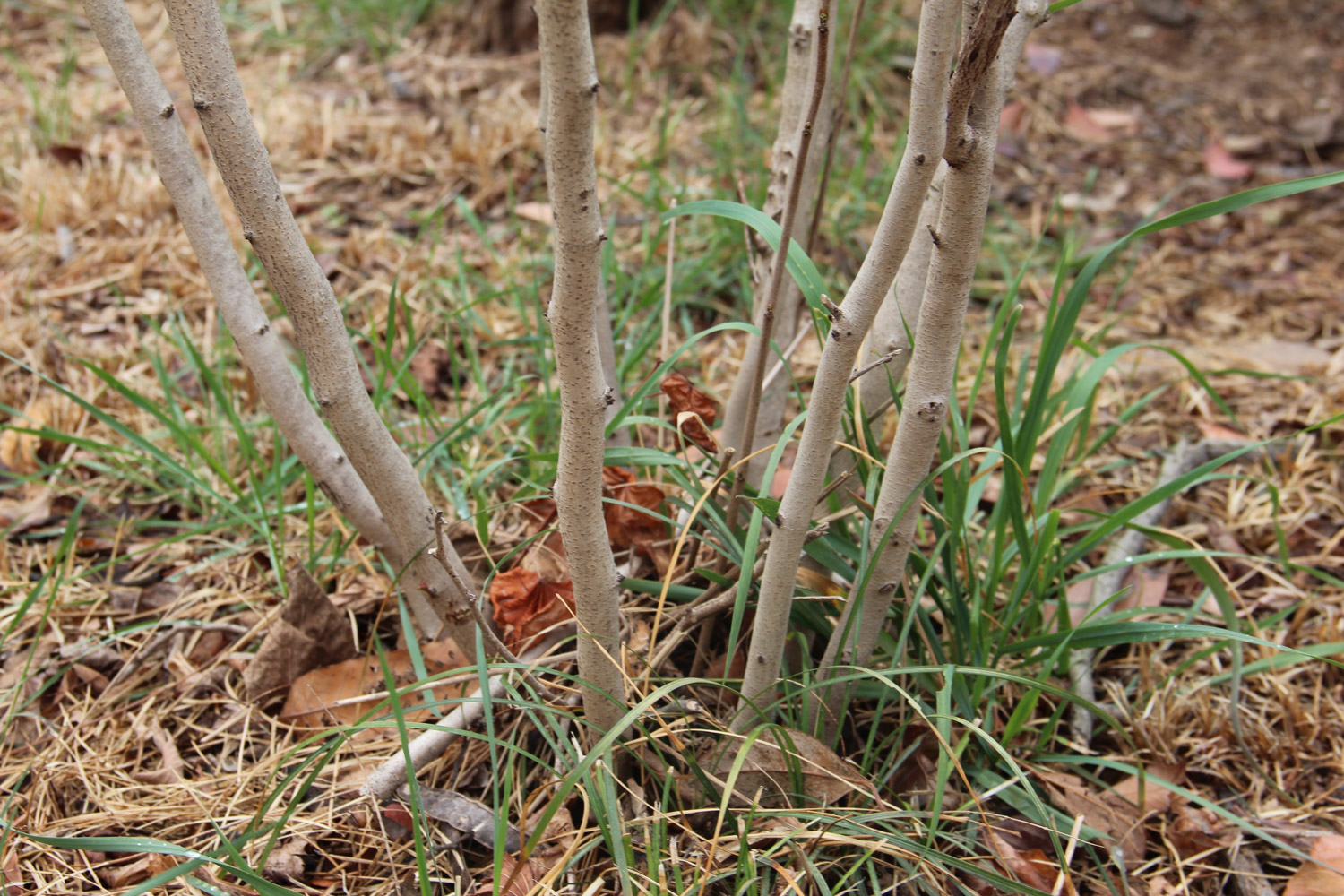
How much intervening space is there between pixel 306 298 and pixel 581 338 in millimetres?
426

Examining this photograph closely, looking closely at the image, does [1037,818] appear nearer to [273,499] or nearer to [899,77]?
[273,499]

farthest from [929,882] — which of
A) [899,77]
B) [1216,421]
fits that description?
[899,77]

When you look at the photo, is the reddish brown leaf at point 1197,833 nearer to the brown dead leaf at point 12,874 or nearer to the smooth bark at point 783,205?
the smooth bark at point 783,205

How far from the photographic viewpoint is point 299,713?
144 cm

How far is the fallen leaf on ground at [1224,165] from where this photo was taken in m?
3.31

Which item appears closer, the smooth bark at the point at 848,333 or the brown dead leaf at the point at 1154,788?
the smooth bark at the point at 848,333

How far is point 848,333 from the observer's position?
3.39ft

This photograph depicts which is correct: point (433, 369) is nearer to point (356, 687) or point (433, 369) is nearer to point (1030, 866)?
point (356, 687)

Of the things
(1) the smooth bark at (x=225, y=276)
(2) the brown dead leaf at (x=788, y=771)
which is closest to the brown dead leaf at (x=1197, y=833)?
(2) the brown dead leaf at (x=788, y=771)

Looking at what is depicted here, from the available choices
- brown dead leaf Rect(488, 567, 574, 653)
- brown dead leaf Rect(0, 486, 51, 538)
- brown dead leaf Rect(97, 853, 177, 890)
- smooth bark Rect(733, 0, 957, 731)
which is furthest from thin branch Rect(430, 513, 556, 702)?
brown dead leaf Rect(0, 486, 51, 538)

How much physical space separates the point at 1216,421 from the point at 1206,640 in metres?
0.77

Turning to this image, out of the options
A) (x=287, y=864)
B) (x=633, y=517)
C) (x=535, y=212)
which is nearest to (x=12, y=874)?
(x=287, y=864)

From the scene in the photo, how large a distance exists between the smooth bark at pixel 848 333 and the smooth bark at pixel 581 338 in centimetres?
20

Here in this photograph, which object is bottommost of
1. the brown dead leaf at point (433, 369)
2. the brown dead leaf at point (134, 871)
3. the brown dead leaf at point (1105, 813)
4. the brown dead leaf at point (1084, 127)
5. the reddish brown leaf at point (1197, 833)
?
the reddish brown leaf at point (1197, 833)
